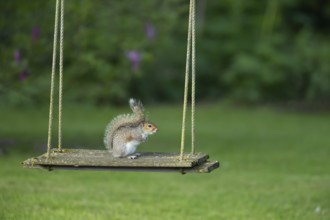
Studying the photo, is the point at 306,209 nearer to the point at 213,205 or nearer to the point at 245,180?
the point at 213,205

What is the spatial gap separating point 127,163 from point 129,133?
0.59 metres

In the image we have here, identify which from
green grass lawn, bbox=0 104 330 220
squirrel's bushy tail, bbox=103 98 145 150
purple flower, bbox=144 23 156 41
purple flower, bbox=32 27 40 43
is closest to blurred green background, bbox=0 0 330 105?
purple flower, bbox=144 23 156 41

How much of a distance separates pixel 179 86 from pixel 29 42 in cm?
1064

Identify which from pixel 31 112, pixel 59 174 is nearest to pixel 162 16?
pixel 59 174

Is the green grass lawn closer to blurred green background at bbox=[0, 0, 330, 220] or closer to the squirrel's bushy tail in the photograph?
blurred green background at bbox=[0, 0, 330, 220]

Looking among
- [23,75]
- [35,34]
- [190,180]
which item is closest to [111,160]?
[23,75]

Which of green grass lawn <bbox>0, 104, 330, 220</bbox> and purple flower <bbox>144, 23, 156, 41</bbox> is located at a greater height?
purple flower <bbox>144, 23, 156, 41</bbox>

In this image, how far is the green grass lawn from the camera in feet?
29.6

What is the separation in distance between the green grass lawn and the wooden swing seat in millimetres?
2147

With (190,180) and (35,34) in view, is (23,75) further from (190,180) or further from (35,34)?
(190,180)

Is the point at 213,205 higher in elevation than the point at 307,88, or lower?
lower

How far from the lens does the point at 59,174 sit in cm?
1155

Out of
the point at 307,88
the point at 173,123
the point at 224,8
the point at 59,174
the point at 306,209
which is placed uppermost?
the point at 224,8

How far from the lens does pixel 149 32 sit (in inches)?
533
